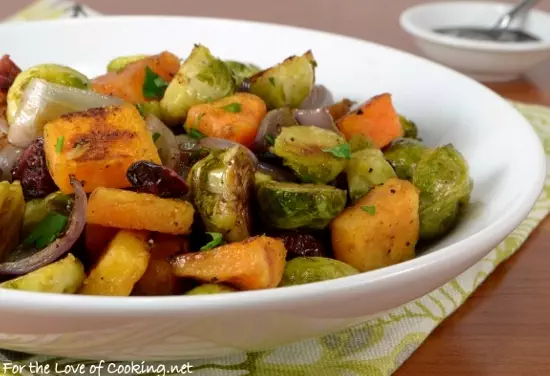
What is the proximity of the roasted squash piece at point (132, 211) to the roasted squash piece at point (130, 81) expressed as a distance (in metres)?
0.67

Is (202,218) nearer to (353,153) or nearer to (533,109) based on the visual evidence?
(353,153)

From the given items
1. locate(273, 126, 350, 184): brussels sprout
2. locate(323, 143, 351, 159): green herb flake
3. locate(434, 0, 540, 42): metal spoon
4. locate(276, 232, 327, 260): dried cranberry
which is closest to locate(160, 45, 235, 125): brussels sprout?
locate(273, 126, 350, 184): brussels sprout

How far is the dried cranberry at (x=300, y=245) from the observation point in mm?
1566

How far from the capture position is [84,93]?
5.77ft

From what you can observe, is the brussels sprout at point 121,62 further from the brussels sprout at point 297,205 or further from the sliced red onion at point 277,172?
the brussels sprout at point 297,205

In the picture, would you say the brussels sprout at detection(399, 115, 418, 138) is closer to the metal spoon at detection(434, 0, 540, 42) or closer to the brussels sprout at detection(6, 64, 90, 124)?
the brussels sprout at detection(6, 64, 90, 124)

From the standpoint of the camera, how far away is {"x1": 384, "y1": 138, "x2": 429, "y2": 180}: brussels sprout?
1925 millimetres

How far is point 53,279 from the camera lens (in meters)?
1.27

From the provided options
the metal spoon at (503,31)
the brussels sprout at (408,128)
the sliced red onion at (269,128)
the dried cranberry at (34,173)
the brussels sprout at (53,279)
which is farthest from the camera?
the metal spoon at (503,31)

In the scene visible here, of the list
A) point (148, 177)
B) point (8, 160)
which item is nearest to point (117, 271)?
point (148, 177)

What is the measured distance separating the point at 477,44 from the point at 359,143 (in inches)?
70.0

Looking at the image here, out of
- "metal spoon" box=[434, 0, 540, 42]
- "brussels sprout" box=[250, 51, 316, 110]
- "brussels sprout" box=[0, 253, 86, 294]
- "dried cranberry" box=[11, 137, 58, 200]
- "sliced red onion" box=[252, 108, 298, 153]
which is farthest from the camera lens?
"metal spoon" box=[434, 0, 540, 42]

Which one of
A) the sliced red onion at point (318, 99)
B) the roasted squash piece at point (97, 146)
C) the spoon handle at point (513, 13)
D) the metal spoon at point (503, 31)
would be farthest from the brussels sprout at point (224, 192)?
the spoon handle at point (513, 13)

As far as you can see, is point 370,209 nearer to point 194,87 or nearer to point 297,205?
point 297,205
